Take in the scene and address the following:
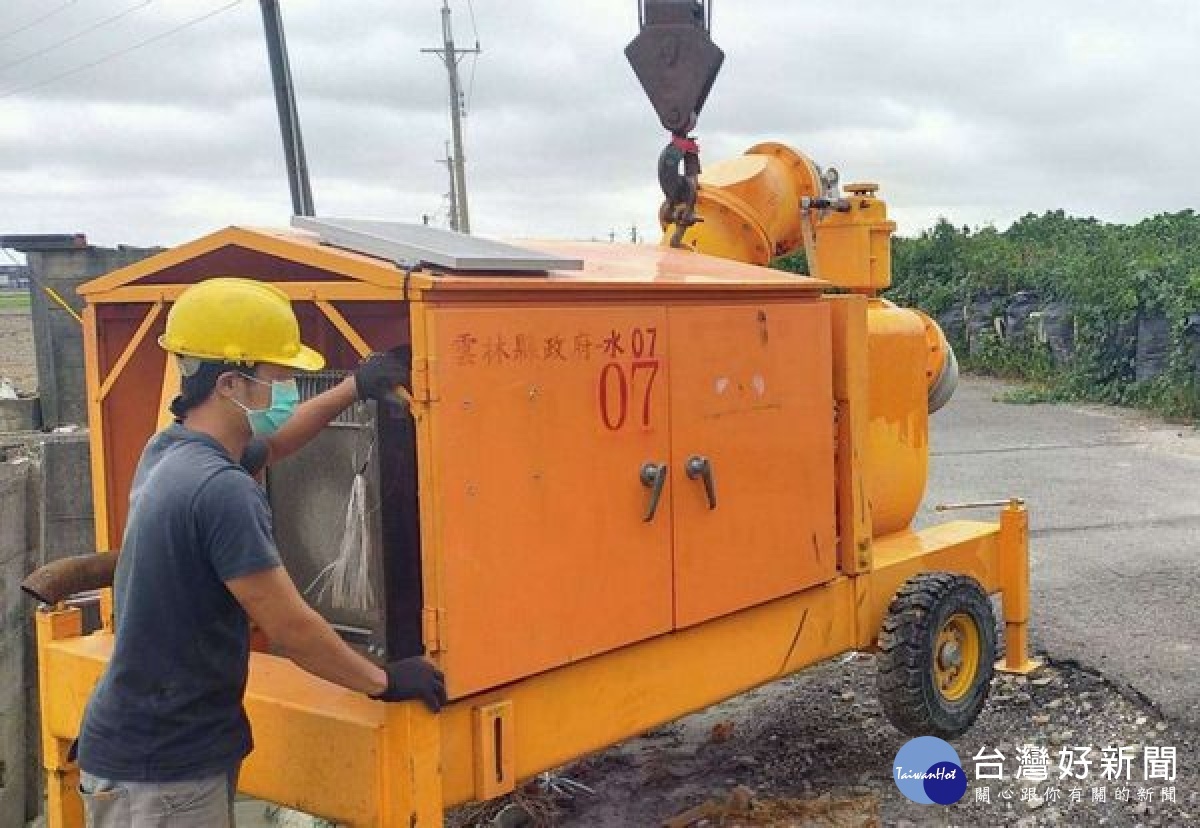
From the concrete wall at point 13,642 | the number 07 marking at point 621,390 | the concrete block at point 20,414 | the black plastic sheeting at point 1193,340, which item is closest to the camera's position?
the number 07 marking at point 621,390

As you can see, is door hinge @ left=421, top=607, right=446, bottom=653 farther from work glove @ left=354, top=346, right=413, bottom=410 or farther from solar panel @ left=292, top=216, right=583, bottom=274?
solar panel @ left=292, top=216, right=583, bottom=274

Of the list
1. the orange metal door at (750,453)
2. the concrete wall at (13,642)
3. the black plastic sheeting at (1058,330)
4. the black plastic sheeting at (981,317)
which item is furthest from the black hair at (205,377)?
the black plastic sheeting at (981,317)

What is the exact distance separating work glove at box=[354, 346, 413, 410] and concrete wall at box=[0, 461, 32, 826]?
10.2 ft

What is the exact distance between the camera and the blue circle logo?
4.41 metres

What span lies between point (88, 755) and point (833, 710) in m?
3.35

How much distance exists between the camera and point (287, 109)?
12.2 metres

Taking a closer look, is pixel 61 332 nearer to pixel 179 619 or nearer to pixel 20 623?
pixel 20 623

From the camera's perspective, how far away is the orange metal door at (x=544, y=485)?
2.98 meters

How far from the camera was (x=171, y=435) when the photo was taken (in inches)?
106

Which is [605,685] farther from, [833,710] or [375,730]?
[833,710]

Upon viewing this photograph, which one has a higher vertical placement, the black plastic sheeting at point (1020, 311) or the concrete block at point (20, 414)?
the black plastic sheeting at point (1020, 311)

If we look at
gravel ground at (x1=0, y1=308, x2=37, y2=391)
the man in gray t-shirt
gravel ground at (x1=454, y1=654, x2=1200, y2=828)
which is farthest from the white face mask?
gravel ground at (x1=0, y1=308, x2=37, y2=391)

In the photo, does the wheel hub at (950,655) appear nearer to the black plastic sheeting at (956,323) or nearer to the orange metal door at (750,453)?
the orange metal door at (750,453)

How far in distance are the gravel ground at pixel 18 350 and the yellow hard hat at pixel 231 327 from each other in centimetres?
1350
